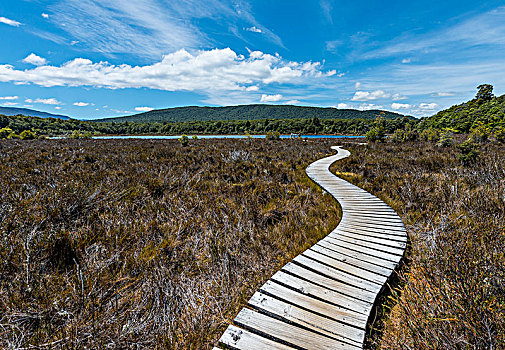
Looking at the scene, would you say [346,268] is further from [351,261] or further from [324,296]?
[324,296]

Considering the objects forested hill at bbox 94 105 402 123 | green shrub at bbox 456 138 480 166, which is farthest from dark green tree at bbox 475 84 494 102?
green shrub at bbox 456 138 480 166

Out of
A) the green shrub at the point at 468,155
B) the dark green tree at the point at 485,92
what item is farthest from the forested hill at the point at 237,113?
the green shrub at the point at 468,155

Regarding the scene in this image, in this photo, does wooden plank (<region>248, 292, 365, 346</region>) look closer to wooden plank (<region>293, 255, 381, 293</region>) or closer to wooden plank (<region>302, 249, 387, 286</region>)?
wooden plank (<region>293, 255, 381, 293</region>)

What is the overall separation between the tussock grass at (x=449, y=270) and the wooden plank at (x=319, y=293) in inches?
10.2

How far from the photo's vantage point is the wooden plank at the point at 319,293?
239 centimetres

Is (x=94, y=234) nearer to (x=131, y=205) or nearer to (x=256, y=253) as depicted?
(x=131, y=205)

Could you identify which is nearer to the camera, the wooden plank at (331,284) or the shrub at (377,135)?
the wooden plank at (331,284)

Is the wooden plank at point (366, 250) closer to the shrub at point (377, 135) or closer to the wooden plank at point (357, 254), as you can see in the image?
the wooden plank at point (357, 254)

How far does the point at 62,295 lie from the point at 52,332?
529mm

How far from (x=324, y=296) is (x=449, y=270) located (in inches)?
50.7

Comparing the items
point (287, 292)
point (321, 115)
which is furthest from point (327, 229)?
point (321, 115)

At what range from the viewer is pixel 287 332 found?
2.06 meters

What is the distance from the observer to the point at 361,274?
9.71 ft

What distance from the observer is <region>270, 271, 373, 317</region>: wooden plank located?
2.39 meters
